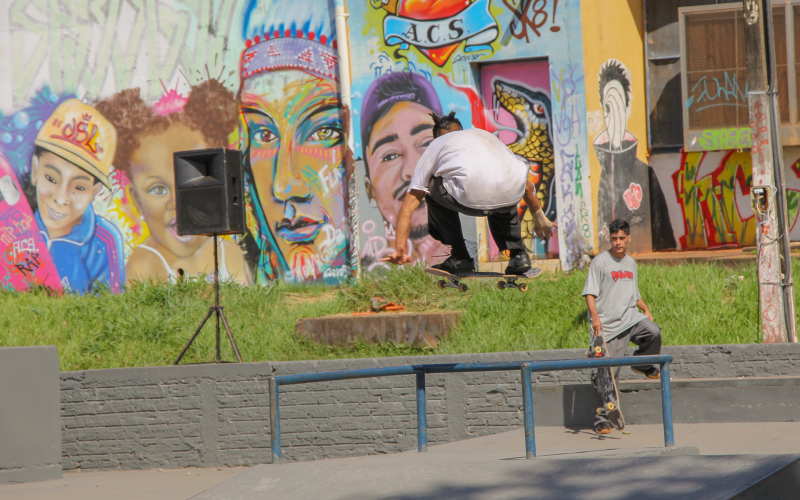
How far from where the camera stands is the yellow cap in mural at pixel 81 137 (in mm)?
13539

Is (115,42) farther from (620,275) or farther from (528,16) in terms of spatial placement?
(620,275)

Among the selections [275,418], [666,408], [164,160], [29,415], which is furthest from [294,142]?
[666,408]

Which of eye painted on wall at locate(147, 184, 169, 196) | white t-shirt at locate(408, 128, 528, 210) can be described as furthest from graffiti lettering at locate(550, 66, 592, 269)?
eye painted on wall at locate(147, 184, 169, 196)

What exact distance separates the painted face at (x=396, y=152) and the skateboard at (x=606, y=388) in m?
5.00

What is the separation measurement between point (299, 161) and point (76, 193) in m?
3.70

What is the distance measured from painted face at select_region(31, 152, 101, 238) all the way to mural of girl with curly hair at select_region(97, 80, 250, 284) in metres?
0.64

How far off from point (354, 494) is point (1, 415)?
473 centimetres

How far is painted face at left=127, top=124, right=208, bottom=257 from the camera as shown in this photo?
Answer: 13.2m

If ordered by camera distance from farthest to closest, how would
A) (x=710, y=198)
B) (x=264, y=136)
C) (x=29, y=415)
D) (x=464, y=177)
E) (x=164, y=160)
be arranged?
1. (x=164, y=160)
2. (x=264, y=136)
3. (x=710, y=198)
4. (x=29, y=415)
5. (x=464, y=177)

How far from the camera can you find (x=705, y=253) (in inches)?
444

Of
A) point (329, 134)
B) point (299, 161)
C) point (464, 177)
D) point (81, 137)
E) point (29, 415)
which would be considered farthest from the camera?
point (81, 137)

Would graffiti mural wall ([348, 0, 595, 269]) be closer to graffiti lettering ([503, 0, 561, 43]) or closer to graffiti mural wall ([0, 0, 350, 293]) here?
graffiti lettering ([503, 0, 561, 43])

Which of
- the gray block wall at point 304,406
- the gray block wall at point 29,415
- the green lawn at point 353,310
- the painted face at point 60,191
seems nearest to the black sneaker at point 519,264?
the gray block wall at point 304,406

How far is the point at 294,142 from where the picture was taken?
12852 millimetres
